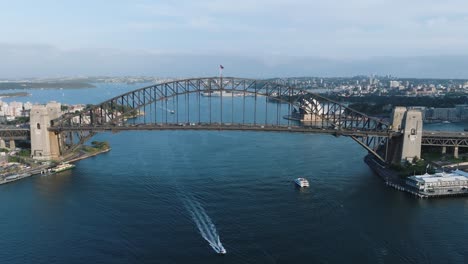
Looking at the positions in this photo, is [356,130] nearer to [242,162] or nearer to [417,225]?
[242,162]

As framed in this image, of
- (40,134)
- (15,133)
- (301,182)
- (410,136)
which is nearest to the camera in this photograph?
(301,182)

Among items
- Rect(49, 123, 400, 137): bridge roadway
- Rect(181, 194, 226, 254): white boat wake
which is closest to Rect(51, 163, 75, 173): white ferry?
Rect(49, 123, 400, 137): bridge roadway

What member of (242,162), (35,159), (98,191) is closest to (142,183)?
(98,191)

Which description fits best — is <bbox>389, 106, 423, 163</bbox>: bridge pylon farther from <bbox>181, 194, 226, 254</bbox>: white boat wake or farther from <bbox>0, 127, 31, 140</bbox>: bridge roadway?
<bbox>0, 127, 31, 140</bbox>: bridge roadway

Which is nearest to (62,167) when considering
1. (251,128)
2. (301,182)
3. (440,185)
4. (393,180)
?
(251,128)

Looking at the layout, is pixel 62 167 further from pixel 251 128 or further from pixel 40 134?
pixel 251 128

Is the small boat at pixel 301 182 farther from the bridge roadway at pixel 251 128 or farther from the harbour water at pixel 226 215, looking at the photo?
the bridge roadway at pixel 251 128
